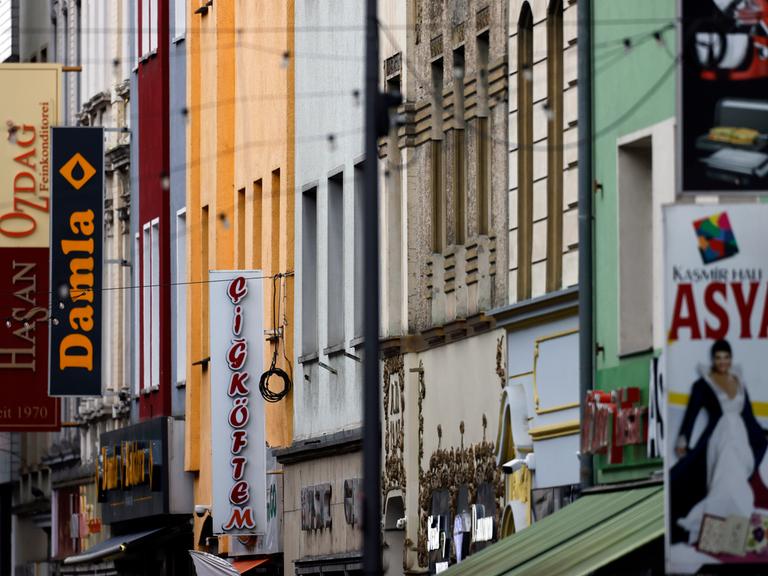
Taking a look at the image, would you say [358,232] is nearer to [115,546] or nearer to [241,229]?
[241,229]

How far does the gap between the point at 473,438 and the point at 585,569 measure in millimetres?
8494

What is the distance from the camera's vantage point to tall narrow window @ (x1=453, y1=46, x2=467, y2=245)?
2762cm

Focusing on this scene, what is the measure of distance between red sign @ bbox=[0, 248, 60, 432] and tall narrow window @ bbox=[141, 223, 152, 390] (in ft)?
7.07

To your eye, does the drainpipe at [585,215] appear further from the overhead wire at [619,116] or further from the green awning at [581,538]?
the green awning at [581,538]

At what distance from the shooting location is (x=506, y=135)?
2562 cm

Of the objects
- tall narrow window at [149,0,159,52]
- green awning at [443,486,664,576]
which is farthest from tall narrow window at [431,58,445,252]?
tall narrow window at [149,0,159,52]

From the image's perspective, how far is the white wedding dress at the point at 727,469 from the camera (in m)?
16.6

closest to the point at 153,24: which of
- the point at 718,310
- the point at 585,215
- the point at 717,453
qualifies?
the point at 585,215

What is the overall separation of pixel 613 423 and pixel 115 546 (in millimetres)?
23746

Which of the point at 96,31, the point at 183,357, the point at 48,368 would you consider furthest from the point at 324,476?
the point at 96,31

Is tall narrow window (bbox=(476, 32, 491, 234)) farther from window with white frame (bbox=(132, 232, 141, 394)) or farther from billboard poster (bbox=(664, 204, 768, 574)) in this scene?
window with white frame (bbox=(132, 232, 141, 394))

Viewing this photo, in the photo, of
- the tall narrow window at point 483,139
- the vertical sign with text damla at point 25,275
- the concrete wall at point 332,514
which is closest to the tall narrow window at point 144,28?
the vertical sign with text damla at point 25,275

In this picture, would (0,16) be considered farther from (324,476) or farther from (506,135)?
(506,135)

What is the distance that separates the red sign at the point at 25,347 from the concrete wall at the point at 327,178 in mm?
13350
